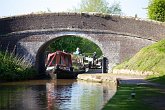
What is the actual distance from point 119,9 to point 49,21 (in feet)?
106

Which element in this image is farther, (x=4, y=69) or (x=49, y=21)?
(x=49, y=21)

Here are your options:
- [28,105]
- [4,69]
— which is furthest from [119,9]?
[28,105]

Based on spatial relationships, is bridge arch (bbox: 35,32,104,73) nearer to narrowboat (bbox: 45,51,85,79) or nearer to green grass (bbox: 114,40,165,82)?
narrowboat (bbox: 45,51,85,79)

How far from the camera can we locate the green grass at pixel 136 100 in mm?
10891

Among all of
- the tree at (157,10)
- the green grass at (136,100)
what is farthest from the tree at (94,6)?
the green grass at (136,100)

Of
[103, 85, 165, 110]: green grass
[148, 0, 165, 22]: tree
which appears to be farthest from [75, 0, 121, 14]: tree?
[103, 85, 165, 110]: green grass

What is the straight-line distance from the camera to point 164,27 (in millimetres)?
27703

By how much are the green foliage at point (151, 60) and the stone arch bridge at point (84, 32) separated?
186 cm

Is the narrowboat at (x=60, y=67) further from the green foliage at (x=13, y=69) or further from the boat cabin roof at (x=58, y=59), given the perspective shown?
the green foliage at (x=13, y=69)

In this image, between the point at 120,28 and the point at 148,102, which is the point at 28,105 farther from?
the point at 120,28

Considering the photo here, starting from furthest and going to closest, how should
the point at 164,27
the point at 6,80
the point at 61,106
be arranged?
the point at 164,27
the point at 6,80
the point at 61,106

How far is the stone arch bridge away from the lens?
28109mm

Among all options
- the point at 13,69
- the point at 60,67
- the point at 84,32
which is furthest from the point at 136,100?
the point at 60,67

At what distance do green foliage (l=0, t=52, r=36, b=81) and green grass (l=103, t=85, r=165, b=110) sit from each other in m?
11.7
